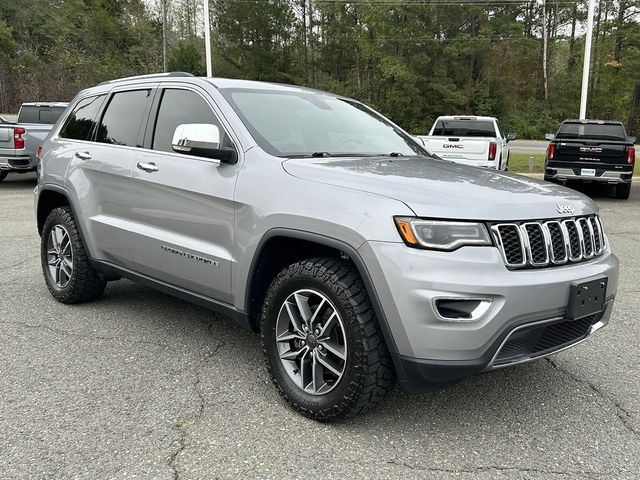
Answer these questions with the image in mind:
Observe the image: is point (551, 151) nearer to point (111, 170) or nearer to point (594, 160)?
point (594, 160)

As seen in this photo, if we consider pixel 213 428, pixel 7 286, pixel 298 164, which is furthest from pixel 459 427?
pixel 7 286

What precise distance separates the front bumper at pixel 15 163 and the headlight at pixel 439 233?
12.3 metres

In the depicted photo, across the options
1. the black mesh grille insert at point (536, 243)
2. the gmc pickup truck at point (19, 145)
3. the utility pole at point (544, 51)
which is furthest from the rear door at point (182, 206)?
the utility pole at point (544, 51)

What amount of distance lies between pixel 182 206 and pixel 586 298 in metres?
2.33

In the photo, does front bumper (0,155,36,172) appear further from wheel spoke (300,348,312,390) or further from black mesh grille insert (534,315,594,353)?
black mesh grille insert (534,315,594,353)

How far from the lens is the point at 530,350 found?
2748mm

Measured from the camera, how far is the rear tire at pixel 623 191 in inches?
487

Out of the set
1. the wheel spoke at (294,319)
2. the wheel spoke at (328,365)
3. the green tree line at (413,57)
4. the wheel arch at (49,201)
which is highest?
the green tree line at (413,57)

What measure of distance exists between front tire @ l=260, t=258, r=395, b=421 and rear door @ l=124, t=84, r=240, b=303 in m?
0.44

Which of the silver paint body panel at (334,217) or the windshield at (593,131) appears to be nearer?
the silver paint body panel at (334,217)

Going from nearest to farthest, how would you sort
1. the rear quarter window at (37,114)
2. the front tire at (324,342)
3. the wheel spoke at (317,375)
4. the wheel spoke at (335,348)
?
the front tire at (324,342)
the wheel spoke at (335,348)
the wheel spoke at (317,375)
the rear quarter window at (37,114)

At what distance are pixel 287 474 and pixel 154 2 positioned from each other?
5611 centimetres

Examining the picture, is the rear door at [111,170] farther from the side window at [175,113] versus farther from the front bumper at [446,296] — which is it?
the front bumper at [446,296]

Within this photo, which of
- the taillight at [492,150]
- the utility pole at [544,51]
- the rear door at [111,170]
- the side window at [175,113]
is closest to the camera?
the side window at [175,113]
